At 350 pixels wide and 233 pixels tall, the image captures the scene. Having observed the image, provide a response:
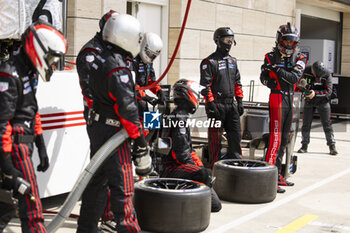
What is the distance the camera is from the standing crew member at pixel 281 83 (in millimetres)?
8555

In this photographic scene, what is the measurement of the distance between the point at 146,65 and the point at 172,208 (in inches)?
118

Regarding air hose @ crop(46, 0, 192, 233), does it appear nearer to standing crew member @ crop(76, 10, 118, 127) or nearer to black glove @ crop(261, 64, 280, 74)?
standing crew member @ crop(76, 10, 118, 127)

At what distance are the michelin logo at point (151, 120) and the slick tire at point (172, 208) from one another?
192 cm

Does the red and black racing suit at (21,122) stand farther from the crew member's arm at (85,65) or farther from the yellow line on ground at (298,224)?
the yellow line on ground at (298,224)

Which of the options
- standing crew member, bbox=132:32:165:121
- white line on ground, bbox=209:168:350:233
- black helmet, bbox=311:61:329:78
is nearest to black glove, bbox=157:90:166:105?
standing crew member, bbox=132:32:165:121

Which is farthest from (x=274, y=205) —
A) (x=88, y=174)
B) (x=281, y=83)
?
(x=88, y=174)

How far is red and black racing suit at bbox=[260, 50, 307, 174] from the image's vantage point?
339 inches

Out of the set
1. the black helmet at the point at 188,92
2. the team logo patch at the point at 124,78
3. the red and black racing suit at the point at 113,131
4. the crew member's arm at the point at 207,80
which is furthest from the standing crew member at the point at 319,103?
the team logo patch at the point at 124,78

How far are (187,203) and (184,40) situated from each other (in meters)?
7.92

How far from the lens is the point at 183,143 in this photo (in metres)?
6.39

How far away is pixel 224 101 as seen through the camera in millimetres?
8914

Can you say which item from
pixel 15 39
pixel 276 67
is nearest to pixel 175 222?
pixel 15 39

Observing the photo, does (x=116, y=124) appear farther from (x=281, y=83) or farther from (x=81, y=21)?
(x=81, y=21)

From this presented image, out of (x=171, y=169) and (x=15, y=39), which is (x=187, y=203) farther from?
(x=15, y=39)
